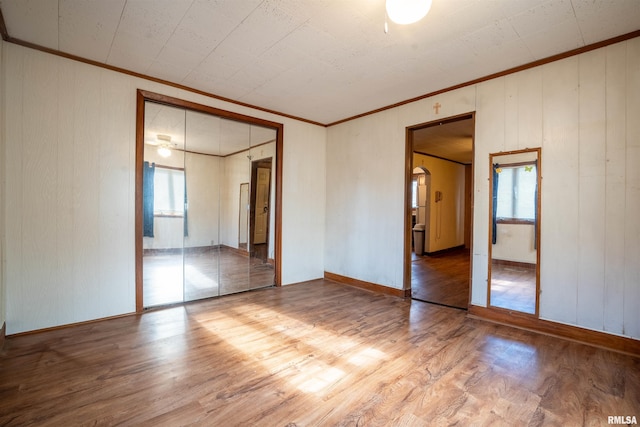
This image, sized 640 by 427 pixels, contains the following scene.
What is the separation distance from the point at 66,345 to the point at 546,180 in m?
4.81

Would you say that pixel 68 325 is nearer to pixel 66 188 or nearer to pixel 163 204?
pixel 66 188

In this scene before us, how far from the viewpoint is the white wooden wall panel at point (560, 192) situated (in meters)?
2.74

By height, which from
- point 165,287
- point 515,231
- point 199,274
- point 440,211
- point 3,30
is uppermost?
point 3,30

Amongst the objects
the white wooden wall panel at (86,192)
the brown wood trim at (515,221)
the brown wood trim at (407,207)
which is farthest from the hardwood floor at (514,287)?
the white wooden wall panel at (86,192)

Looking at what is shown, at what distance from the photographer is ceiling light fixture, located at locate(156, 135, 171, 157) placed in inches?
138

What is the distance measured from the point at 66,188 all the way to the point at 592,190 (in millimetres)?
5119

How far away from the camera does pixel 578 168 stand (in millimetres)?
2721

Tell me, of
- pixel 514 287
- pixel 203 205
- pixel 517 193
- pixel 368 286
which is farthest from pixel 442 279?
pixel 203 205

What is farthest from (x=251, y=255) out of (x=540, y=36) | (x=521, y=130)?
(x=540, y=36)

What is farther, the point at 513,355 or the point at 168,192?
the point at 168,192

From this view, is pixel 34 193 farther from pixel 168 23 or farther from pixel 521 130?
pixel 521 130

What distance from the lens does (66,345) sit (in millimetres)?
2516

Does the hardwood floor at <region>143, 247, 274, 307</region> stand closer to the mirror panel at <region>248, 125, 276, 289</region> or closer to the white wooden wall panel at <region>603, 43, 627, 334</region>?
the mirror panel at <region>248, 125, 276, 289</region>

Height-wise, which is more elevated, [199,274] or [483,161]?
[483,161]
